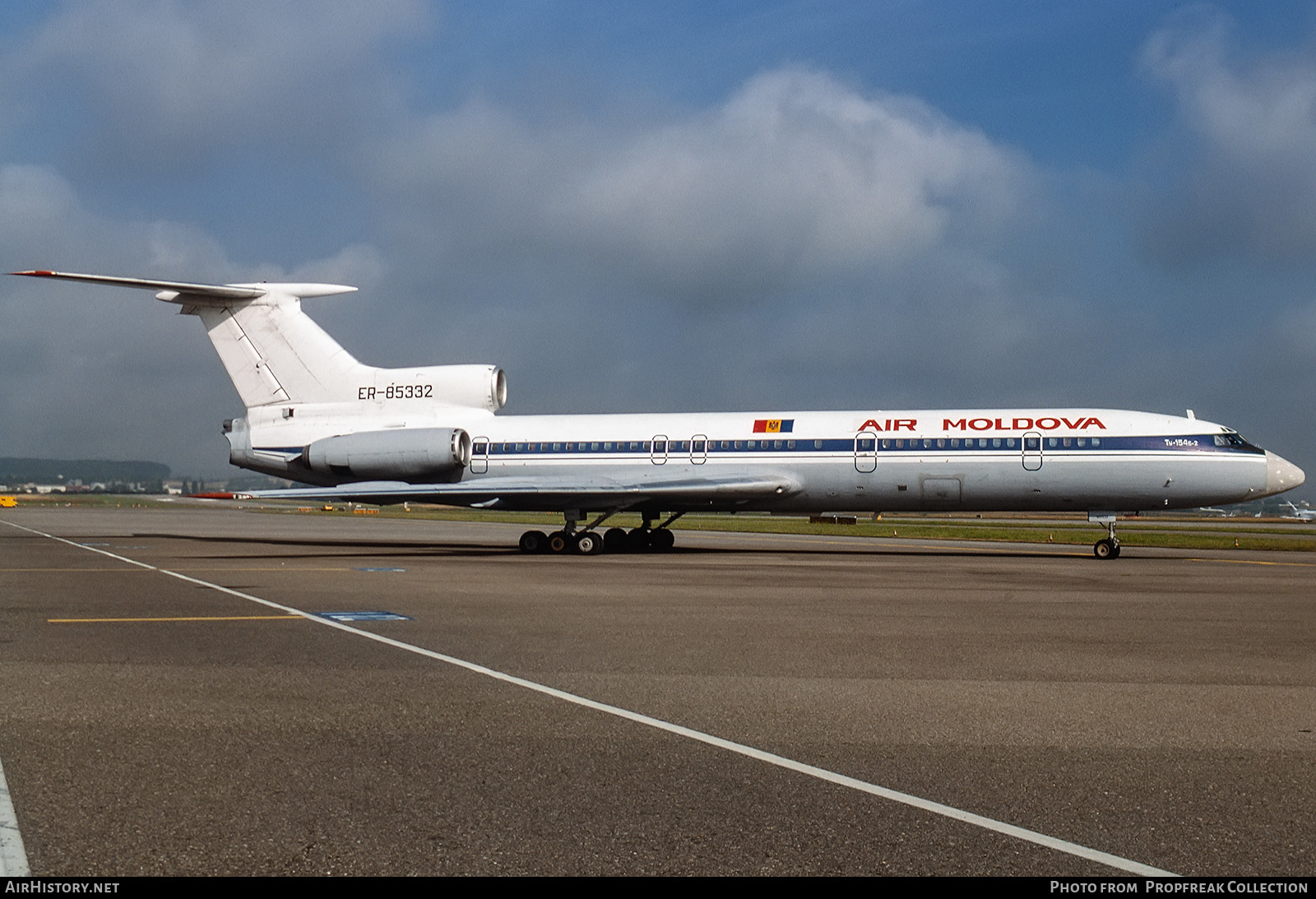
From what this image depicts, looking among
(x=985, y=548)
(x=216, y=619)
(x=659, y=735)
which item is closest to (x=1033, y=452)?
(x=985, y=548)

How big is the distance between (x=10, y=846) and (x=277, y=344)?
2837 centimetres

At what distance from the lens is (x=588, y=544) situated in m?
29.2

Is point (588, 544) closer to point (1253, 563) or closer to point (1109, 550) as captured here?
point (1109, 550)

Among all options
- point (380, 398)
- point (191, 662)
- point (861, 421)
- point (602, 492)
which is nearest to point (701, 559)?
point (602, 492)

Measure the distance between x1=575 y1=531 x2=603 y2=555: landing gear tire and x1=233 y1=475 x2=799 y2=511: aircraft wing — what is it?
76 centimetres

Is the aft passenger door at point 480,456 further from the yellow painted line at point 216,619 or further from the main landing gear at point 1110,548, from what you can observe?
the yellow painted line at point 216,619

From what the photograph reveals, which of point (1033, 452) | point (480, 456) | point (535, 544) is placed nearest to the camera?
point (1033, 452)

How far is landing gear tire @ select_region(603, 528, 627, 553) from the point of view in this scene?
31.2 m

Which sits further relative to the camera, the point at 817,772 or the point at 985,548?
the point at 985,548

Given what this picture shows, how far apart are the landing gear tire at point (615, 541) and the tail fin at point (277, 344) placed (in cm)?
823

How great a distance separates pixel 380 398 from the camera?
1243 inches

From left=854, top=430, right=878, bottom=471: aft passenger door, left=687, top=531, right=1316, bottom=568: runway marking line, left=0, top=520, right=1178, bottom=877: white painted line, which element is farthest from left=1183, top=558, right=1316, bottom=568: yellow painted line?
left=0, top=520, right=1178, bottom=877: white painted line
